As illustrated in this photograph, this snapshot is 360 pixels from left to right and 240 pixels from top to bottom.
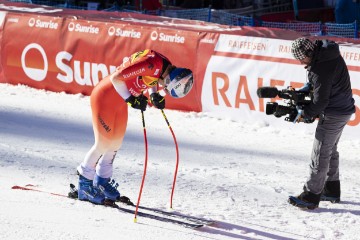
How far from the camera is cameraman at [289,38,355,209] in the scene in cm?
698

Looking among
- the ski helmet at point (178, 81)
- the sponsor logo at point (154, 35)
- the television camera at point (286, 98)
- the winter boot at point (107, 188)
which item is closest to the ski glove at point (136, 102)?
the ski helmet at point (178, 81)

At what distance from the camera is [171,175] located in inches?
336

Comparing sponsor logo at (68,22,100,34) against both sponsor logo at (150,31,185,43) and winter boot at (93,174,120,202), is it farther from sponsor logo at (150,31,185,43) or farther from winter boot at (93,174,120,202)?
winter boot at (93,174,120,202)

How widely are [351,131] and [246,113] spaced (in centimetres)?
177

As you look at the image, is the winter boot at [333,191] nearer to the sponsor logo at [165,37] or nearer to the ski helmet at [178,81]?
the ski helmet at [178,81]

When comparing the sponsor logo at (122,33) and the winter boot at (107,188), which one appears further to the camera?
the sponsor logo at (122,33)

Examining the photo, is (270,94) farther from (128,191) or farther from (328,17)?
(328,17)

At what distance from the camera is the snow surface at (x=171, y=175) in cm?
637

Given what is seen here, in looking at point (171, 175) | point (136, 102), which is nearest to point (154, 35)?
point (171, 175)

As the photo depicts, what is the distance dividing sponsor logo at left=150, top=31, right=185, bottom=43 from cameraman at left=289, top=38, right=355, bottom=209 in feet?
17.2

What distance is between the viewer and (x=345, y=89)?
7184mm

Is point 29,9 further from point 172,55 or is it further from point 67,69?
point 172,55

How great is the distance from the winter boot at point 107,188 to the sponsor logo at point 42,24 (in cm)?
716

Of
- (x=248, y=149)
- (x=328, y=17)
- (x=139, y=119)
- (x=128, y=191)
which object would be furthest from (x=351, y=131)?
(x=328, y=17)
